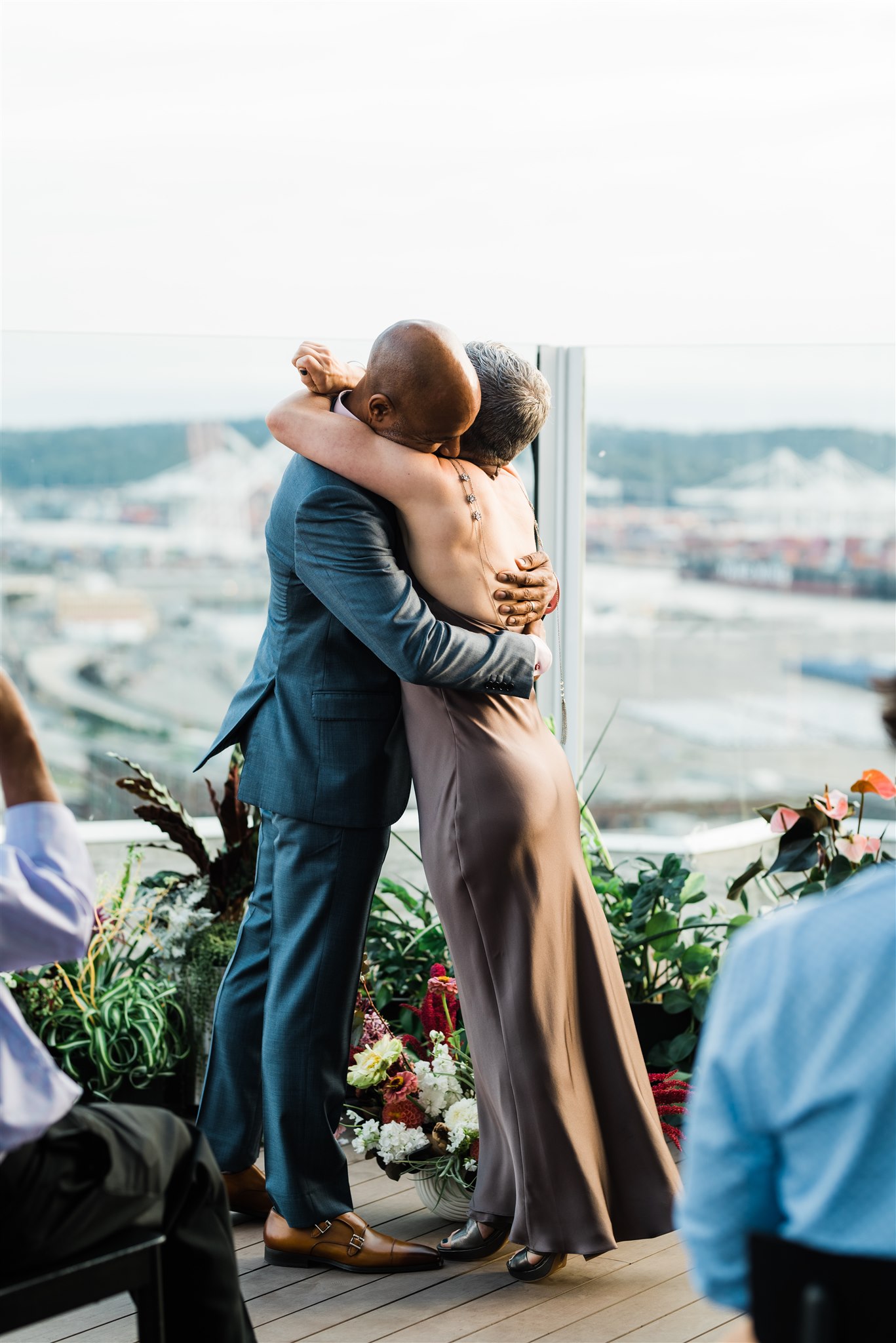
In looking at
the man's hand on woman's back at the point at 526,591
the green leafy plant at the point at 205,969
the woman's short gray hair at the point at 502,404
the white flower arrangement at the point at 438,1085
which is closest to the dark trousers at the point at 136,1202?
the white flower arrangement at the point at 438,1085

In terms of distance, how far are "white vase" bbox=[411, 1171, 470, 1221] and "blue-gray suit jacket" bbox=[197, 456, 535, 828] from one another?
77 cm

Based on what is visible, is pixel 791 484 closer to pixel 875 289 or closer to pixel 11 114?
pixel 875 289

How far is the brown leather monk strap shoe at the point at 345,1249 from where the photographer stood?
253cm

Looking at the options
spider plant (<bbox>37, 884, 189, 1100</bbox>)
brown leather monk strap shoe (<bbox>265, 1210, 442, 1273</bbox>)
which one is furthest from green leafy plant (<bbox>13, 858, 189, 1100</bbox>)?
brown leather monk strap shoe (<bbox>265, 1210, 442, 1273</bbox>)

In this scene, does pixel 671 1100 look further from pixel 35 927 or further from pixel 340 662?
pixel 35 927

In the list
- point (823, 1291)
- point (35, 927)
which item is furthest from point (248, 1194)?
point (823, 1291)

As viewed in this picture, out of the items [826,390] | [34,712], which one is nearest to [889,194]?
[826,390]

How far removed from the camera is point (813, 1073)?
3.43 feet

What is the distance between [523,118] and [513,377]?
1.26 meters

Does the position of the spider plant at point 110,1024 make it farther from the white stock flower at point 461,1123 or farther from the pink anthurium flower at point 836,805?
the pink anthurium flower at point 836,805

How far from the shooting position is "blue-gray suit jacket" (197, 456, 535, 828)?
2348mm

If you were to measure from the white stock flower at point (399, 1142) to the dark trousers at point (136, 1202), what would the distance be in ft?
3.14

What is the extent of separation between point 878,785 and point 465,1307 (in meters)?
1.52

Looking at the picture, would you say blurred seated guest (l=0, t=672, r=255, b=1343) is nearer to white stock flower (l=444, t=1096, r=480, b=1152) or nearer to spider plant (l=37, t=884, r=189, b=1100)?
white stock flower (l=444, t=1096, r=480, b=1152)
